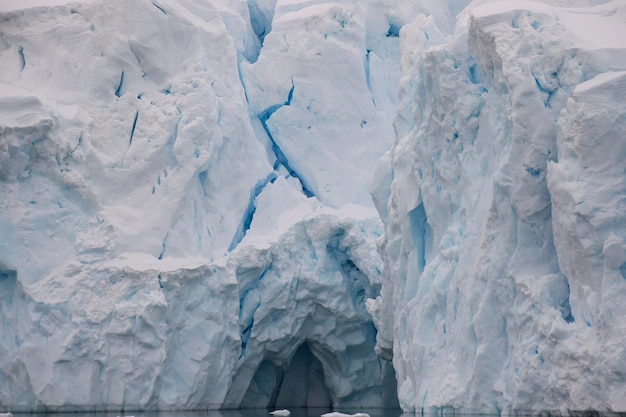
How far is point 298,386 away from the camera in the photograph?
21.8 meters

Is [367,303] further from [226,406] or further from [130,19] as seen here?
[130,19]

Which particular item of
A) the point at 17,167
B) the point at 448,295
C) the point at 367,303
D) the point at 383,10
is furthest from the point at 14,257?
the point at 383,10

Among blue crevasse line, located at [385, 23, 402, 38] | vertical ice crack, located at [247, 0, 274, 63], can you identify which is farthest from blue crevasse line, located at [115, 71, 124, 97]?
blue crevasse line, located at [385, 23, 402, 38]

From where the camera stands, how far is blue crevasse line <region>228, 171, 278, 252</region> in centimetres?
1858

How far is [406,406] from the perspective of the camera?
1562 cm

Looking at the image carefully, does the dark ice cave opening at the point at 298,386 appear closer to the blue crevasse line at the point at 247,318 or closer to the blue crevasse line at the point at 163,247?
the blue crevasse line at the point at 247,318

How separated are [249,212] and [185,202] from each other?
1.60 metres

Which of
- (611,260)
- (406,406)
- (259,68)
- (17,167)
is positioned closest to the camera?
(611,260)

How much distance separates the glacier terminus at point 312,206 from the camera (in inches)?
492

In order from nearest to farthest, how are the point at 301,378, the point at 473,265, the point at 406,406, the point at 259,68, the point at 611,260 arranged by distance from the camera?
1. the point at 611,260
2. the point at 473,265
3. the point at 406,406
4. the point at 259,68
5. the point at 301,378

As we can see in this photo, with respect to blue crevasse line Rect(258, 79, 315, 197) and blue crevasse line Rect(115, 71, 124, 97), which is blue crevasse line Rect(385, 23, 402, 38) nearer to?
blue crevasse line Rect(258, 79, 315, 197)

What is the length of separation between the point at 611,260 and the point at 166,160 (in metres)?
8.44

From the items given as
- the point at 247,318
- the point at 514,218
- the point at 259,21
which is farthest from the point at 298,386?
the point at 514,218

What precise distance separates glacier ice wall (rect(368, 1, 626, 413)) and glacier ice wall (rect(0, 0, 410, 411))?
8.31 feet
